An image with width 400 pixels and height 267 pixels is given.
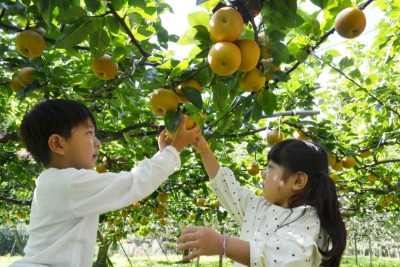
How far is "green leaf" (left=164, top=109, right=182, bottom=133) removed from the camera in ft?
4.21

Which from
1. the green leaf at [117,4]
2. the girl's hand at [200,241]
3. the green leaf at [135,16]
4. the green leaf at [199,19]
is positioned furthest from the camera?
the green leaf at [135,16]

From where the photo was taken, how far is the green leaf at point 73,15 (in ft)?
4.39

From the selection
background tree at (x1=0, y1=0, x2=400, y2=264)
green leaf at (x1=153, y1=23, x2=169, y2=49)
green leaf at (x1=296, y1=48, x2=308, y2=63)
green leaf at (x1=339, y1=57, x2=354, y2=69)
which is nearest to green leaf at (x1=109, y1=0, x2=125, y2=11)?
background tree at (x1=0, y1=0, x2=400, y2=264)

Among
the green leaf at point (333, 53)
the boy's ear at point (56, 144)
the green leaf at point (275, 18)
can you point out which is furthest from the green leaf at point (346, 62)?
the boy's ear at point (56, 144)

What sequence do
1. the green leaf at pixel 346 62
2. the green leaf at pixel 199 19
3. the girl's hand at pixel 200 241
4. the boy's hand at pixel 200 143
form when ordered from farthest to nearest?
the green leaf at pixel 346 62, the boy's hand at pixel 200 143, the green leaf at pixel 199 19, the girl's hand at pixel 200 241

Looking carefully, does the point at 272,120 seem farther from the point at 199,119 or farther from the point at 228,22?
the point at 228,22

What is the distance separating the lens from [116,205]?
4.56 ft

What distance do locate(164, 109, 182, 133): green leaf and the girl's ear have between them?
60cm

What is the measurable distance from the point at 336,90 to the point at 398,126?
2.05 feet

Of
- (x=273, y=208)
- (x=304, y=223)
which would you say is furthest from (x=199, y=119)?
(x=304, y=223)

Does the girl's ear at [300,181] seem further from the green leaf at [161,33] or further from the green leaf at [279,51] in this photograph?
the green leaf at [161,33]

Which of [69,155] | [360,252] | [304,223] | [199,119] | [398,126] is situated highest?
[360,252]

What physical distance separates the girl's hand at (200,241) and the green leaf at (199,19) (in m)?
0.66

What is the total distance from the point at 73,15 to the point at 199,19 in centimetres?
45
